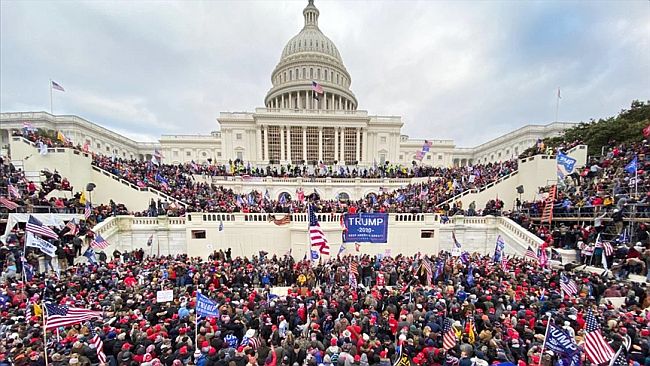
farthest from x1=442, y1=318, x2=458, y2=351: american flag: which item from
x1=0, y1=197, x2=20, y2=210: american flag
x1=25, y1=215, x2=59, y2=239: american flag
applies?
x1=0, y1=197, x2=20, y2=210: american flag

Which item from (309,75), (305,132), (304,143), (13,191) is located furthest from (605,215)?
(309,75)

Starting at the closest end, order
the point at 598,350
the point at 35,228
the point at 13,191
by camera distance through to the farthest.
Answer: the point at 598,350 < the point at 35,228 < the point at 13,191

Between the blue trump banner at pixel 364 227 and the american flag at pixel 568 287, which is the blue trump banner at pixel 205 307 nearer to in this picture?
the blue trump banner at pixel 364 227

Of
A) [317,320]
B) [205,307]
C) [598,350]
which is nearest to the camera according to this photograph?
[598,350]

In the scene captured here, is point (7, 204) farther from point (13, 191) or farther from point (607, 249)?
point (607, 249)

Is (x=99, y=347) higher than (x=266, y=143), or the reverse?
(x=266, y=143)

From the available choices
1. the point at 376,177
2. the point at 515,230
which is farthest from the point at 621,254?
the point at 376,177

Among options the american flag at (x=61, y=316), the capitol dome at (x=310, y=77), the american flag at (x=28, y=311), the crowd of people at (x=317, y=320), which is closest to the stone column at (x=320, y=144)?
the capitol dome at (x=310, y=77)

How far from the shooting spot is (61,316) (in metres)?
6.59

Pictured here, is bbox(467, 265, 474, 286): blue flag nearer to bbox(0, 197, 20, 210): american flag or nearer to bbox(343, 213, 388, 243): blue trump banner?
bbox(343, 213, 388, 243): blue trump banner

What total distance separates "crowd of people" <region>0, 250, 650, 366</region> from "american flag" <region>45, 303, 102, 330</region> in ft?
1.40

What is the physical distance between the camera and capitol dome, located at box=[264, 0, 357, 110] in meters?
66.0

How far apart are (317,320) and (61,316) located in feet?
20.2

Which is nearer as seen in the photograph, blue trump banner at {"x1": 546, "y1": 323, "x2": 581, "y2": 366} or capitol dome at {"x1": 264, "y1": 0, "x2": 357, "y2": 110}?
blue trump banner at {"x1": 546, "y1": 323, "x2": 581, "y2": 366}
